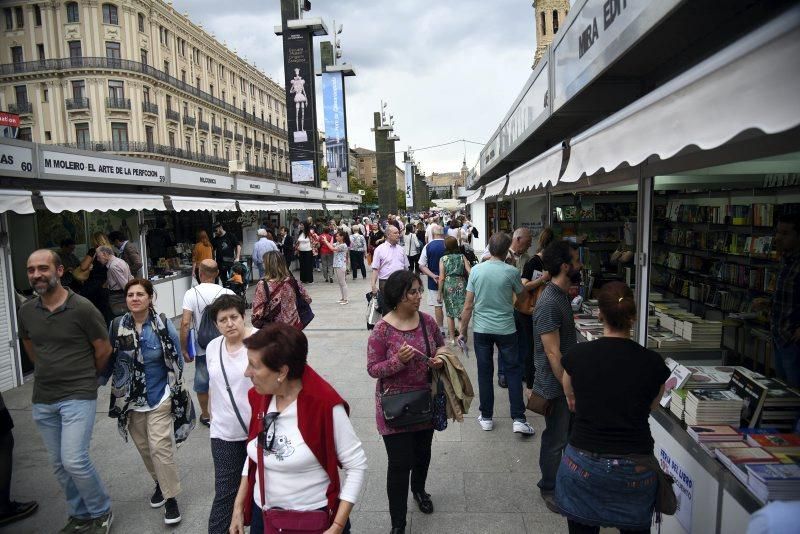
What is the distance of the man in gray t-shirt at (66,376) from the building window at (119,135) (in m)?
50.9

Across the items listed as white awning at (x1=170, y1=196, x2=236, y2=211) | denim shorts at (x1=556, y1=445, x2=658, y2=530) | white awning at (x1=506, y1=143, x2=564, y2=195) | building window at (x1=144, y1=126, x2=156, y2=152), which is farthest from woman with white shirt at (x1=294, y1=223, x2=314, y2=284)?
building window at (x1=144, y1=126, x2=156, y2=152)

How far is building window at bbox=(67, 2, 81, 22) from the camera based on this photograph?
47.0 m

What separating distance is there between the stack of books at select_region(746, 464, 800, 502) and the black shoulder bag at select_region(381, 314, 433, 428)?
1.64 metres

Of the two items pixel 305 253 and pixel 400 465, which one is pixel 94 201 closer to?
pixel 400 465

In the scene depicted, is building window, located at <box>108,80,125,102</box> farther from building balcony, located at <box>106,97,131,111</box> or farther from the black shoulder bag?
the black shoulder bag

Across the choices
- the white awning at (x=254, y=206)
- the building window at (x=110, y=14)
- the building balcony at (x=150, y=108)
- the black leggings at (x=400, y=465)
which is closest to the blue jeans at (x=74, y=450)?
the black leggings at (x=400, y=465)

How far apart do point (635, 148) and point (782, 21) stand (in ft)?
3.12

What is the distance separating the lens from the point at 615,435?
2.31 m

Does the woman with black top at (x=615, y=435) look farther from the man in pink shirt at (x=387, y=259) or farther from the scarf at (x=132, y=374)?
the man in pink shirt at (x=387, y=259)

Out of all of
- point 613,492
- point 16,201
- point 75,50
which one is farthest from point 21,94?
point 613,492

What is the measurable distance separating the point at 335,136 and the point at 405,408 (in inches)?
1298

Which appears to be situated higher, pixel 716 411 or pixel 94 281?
pixel 94 281

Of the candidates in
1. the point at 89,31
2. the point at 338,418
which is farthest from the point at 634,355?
the point at 89,31

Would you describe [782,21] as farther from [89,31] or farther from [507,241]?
[89,31]
